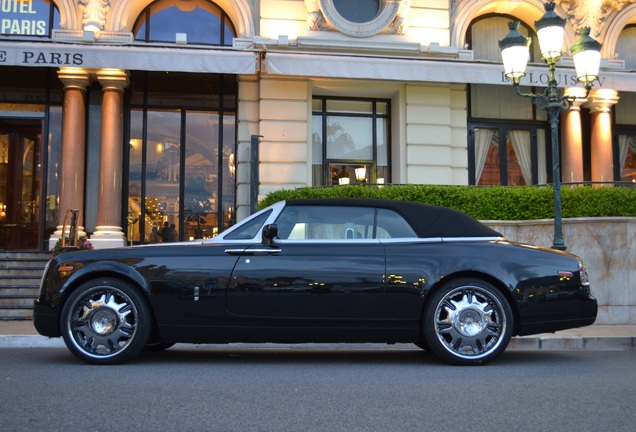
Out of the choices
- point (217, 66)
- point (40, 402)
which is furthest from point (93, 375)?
point (217, 66)

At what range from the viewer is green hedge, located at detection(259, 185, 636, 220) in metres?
11.3

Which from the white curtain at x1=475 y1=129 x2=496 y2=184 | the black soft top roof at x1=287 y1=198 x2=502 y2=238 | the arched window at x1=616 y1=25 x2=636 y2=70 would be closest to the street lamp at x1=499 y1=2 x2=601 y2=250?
the black soft top roof at x1=287 y1=198 x2=502 y2=238

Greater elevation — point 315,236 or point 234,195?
point 234,195

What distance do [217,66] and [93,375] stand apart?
9.05 metres

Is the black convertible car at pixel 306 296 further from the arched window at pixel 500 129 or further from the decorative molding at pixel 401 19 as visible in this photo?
the arched window at pixel 500 129

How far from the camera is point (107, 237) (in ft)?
47.5

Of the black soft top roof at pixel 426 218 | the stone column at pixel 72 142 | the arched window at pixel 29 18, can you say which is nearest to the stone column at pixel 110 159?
the stone column at pixel 72 142

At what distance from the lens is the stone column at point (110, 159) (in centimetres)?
1465

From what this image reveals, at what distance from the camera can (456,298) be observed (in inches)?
237

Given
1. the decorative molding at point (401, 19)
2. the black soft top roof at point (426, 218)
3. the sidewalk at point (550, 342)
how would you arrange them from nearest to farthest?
the black soft top roof at point (426, 218), the sidewalk at point (550, 342), the decorative molding at point (401, 19)

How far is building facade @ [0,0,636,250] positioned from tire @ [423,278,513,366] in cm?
861

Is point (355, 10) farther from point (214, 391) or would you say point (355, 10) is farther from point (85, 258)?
point (214, 391)

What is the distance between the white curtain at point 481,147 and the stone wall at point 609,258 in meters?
5.86

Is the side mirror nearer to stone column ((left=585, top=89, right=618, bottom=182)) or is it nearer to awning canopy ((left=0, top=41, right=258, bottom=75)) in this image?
awning canopy ((left=0, top=41, right=258, bottom=75))
